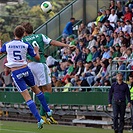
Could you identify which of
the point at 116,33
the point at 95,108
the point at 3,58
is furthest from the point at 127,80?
the point at 3,58

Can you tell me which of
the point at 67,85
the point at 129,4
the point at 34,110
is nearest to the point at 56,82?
→ the point at 67,85

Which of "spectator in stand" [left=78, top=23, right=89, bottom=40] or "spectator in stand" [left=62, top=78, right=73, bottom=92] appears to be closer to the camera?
"spectator in stand" [left=62, top=78, right=73, bottom=92]

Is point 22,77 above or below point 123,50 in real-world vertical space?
below

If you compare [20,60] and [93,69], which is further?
[93,69]

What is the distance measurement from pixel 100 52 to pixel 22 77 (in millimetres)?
11228

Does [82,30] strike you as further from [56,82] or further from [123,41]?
[123,41]

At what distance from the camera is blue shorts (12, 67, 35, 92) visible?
15758mm

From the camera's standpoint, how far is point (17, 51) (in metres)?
15.6

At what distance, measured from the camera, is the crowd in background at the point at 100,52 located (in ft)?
79.7

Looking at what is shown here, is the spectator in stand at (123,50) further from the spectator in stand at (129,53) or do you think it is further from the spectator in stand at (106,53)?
the spectator in stand at (106,53)

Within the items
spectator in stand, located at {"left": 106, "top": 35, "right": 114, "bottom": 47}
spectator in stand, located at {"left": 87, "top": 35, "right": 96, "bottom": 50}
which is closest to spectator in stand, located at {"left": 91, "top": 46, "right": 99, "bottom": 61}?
spectator in stand, located at {"left": 106, "top": 35, "right": 114, "bottom": 47}

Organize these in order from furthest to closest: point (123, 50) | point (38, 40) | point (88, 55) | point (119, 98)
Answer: point (88, 55) < point (123, 50) < point (119, 98) < point (38, 40)

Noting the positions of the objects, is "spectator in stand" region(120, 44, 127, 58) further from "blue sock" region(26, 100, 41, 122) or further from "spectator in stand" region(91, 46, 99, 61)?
"blue sock" region(26, 100, 41, 122)

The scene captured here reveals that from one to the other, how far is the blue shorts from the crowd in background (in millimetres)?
7709
